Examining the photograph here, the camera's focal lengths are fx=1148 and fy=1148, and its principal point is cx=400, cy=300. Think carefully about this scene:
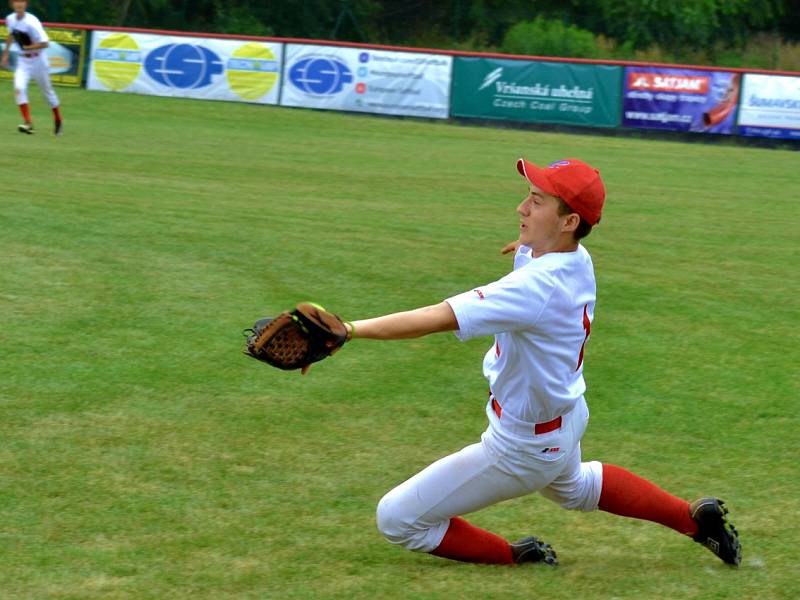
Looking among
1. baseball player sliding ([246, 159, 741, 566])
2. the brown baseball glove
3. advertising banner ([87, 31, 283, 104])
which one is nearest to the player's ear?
baseball player sliding ([246, 159, 741, 566])

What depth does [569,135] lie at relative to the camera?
84.1 ft

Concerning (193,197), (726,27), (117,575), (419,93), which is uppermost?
(726,27)

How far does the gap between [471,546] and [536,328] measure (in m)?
1.04

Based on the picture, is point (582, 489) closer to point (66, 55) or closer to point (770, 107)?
point (770, 107)

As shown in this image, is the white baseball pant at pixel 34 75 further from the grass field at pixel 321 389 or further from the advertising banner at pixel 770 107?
the advertising banner at pixel 770 107

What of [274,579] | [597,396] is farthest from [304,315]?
[597,396]

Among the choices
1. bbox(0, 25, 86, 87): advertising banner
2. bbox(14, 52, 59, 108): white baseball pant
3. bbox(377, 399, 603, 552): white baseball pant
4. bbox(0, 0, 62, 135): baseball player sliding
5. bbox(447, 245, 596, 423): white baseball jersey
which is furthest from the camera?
bbox(0, 25, 86, 87): advertising banner

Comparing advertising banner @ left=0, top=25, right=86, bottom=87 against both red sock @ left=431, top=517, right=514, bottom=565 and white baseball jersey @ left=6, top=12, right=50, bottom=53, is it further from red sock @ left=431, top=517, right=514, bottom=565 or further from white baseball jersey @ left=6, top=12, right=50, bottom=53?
red sock @ left=431, top=517, right=514, bottom=565

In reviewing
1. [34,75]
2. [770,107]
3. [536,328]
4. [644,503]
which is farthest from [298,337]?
[770,107]

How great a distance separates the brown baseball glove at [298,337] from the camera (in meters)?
3.93

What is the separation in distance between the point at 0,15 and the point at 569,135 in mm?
18755

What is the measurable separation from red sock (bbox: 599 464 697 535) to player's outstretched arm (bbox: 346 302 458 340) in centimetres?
127

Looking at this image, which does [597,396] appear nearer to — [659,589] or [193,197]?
[659,589]

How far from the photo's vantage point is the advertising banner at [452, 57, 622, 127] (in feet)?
85.3
